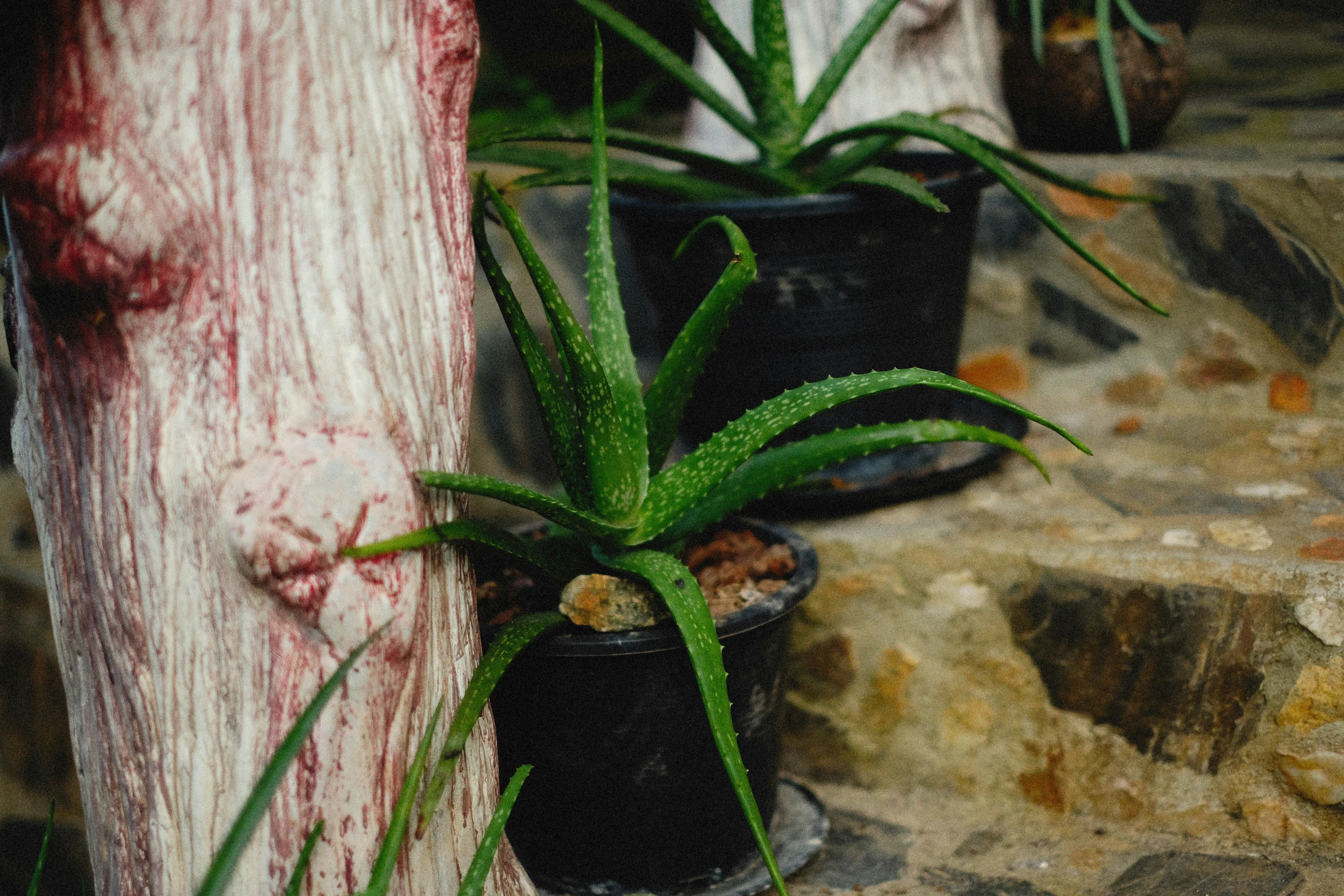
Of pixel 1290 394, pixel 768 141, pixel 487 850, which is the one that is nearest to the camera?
pixel 487 850

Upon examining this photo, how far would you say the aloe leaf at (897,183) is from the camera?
1319mm

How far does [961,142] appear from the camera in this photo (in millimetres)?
1397

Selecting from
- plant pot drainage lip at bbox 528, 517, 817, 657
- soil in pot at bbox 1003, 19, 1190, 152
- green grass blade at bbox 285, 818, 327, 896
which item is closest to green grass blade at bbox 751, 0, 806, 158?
plant pot drainage lip at bbox 528, 517, 817, 657

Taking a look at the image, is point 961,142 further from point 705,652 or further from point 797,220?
point 705,652

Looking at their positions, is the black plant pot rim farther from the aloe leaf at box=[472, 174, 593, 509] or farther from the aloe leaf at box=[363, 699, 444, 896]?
the aloe leaf at box=[363, 699, 444, 896]

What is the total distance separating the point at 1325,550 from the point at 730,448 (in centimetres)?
77

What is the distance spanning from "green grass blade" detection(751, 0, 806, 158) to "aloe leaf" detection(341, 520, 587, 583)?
0.67 meters

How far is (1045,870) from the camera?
132cm

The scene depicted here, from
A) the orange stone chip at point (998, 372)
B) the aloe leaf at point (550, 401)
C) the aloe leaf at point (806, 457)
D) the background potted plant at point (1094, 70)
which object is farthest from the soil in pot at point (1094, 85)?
the aloe leaf at point (550, 401)

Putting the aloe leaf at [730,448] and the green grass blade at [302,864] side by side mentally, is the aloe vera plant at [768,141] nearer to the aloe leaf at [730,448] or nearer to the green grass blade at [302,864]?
the aloe leaf at [730,448]

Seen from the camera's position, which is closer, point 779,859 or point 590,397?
point 590,397

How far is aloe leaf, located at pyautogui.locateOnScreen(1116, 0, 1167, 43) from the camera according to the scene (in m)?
1.96

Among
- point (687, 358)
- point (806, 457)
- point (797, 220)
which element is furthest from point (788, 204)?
point (806, 457)

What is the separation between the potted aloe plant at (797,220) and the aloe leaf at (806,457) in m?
0.40
